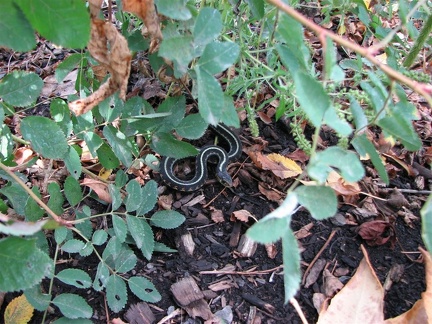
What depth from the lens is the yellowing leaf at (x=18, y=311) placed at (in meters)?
1.46

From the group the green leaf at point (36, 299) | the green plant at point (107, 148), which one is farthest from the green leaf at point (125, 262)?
the green leaf at point (36, 299)

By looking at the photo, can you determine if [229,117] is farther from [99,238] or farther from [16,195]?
[16,195]

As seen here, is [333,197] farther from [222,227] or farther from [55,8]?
[222,227]

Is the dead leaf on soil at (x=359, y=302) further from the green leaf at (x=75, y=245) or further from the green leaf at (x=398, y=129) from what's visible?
the green leaf at (x=75, y=245)

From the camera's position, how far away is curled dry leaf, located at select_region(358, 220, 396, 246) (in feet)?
5.91

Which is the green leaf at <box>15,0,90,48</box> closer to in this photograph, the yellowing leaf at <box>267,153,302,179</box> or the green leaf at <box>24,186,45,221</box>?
the green leaf at <box>24,186,45,221</box>

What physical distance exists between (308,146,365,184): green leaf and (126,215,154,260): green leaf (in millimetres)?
880

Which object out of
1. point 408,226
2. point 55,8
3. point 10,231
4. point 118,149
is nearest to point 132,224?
point 118,149

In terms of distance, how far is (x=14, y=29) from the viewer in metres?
0.84

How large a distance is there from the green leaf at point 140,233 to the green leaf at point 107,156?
0.64 feet

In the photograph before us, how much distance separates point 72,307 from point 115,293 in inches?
6.0

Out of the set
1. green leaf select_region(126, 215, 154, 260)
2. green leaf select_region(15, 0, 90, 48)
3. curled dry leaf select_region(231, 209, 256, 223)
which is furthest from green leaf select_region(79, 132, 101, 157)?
curled dry leaf select_region(231, 209, 256, 223)

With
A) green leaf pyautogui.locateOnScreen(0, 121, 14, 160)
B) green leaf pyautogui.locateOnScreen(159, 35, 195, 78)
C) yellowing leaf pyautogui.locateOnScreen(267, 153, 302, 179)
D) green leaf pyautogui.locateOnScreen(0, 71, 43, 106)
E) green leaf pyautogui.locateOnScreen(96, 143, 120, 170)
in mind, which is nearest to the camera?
green leaf pyautogui.locateOnScreen(159, 35, 195, 78)

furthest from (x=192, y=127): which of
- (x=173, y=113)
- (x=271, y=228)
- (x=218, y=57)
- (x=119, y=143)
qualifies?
(x=271, y=228)
